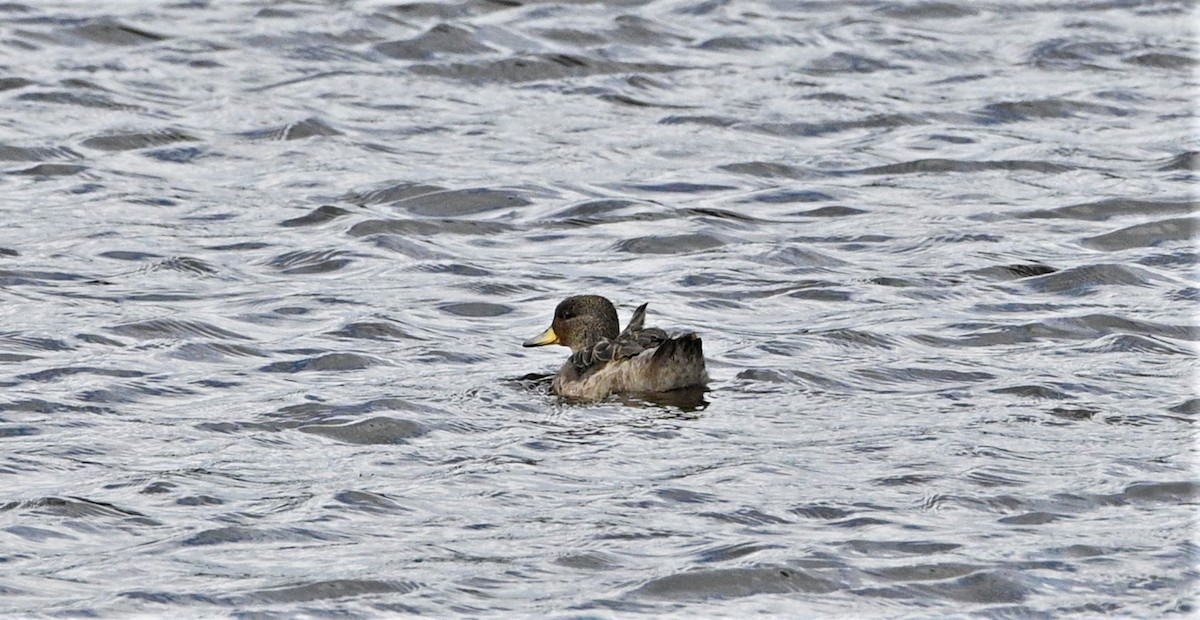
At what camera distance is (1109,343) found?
10.5m

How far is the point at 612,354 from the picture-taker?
10.1m

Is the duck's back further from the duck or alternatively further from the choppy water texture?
the choppy water texture

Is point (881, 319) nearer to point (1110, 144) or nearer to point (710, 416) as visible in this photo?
point (710, 416)

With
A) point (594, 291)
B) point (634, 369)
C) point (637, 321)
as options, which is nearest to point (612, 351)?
point (634, 369)

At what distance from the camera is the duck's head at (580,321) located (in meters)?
10.5

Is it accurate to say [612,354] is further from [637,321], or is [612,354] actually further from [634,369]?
[637,321]

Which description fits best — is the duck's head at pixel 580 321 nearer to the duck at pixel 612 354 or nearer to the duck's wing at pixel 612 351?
the duck at pixel 612 354

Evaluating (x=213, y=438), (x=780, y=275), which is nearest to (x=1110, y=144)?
(x=780, y=275)

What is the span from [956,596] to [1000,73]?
1030cm

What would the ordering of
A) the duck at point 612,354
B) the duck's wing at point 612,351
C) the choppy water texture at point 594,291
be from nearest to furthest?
1. the choppy water texture at point 594,291
2. the duck at point 612,354
3. the duck's wing at point 612,351

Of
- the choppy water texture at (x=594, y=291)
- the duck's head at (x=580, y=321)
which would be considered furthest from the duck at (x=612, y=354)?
the choppy water texture at (x=594, y=291)

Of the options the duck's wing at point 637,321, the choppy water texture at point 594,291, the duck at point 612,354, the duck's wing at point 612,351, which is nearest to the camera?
the choppy water texture at point 594,291

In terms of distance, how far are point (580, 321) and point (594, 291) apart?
1.31m

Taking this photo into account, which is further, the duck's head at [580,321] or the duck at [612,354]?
the duck's head at [580,321]
